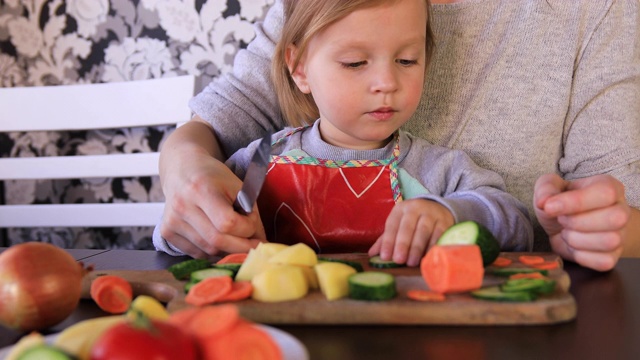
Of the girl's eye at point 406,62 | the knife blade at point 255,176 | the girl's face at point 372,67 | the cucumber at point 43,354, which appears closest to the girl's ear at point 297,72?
the girl's face at point 372,67

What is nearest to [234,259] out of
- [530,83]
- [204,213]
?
[204,213]

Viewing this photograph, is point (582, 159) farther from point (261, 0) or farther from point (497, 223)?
point (261, 0)

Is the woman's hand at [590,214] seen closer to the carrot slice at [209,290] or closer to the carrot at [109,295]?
the carrot slice at [209,290]

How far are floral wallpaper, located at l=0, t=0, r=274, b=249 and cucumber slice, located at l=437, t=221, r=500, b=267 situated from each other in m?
1.68

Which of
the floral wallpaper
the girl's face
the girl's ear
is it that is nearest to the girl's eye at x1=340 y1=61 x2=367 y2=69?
the girl's face

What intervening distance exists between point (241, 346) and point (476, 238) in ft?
Answer: 1.40

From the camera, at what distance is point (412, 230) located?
95 centimetres

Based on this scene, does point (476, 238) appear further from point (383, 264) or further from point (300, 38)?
point (300, 38)

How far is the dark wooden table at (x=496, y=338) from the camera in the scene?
60cm

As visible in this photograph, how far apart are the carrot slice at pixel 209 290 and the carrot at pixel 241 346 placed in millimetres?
283

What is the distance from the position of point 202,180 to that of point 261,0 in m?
1.39

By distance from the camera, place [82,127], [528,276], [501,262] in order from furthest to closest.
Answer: [82,127], [501,262], [528,276]

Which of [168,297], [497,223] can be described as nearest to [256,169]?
[168,297]

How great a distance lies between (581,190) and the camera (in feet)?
2.91
